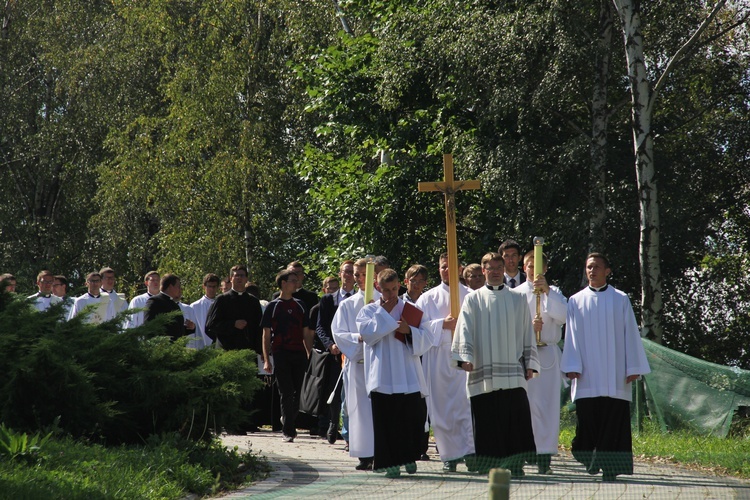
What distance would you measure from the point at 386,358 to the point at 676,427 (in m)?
4.58

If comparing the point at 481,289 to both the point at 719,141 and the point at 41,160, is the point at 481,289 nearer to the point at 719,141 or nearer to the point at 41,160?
the point at 719,141

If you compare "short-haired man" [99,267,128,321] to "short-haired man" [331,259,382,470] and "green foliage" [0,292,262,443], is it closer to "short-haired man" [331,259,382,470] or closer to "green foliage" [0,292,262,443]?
"green foliage" [0,292,262,443]

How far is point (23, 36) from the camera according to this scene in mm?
38688

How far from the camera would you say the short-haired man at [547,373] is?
36.5ft

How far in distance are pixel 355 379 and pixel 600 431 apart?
8.00 feet

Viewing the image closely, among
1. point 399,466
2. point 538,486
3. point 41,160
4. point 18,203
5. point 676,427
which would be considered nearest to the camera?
point 538,486

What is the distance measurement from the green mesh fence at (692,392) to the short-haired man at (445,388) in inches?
127

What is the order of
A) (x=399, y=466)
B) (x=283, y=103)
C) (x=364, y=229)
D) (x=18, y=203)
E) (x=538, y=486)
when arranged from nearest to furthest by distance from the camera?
(x=538, y=486) → (x=399, y=466) → (x=364, y=229) → (x=283, y=103) → (x=18, y=203)

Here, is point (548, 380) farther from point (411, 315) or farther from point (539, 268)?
point (411, 315)

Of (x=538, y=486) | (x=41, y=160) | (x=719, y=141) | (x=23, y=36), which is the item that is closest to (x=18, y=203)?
(x=41, y=160)

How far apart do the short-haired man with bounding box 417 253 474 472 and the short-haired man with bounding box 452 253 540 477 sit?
0.59 m

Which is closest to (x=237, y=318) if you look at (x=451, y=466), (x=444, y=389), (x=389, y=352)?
(x=444, y=389)

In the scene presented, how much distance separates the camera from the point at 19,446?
873cm

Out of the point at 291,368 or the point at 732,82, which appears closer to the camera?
the point at 291,368
